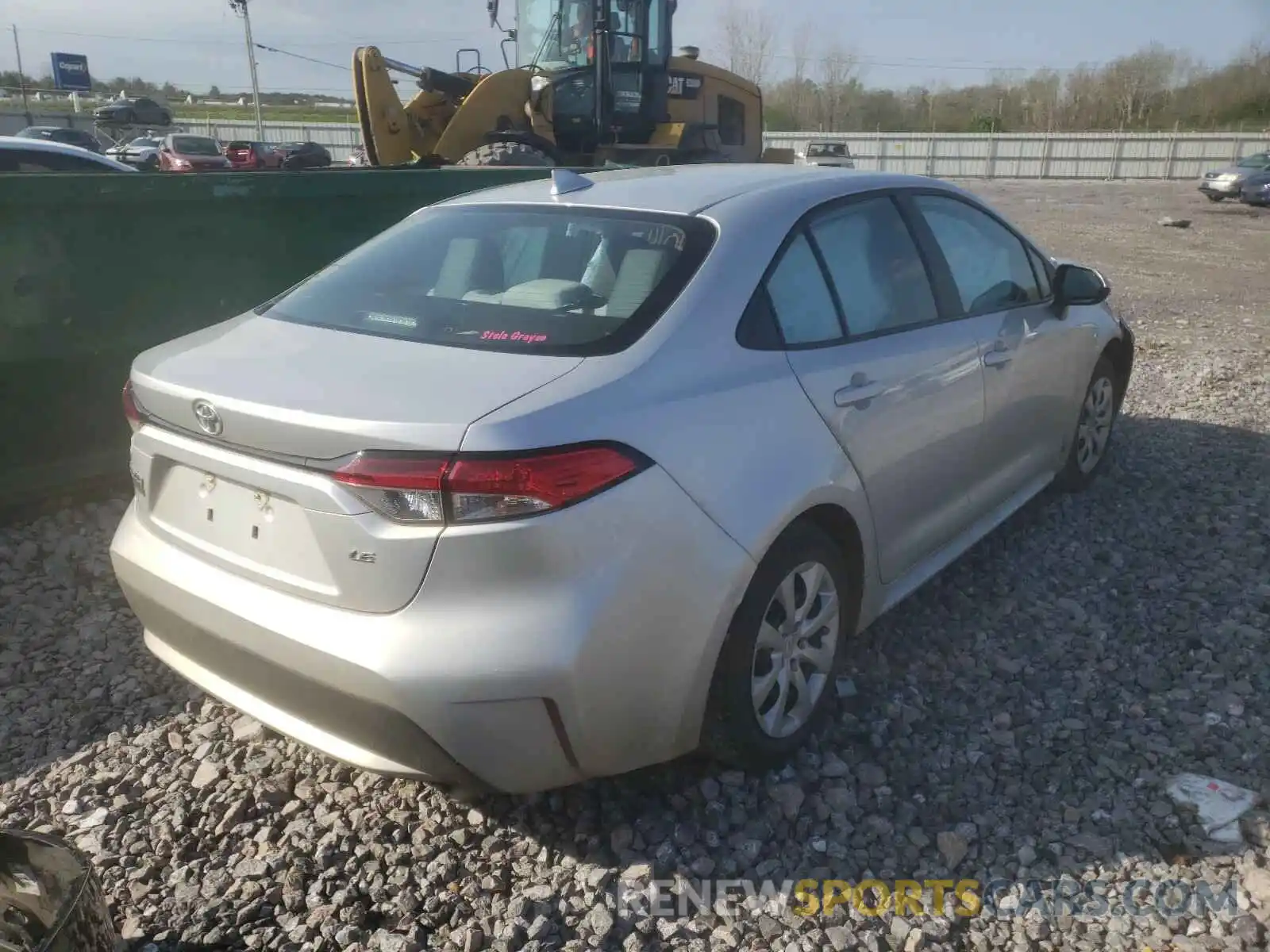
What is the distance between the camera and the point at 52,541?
14.4 ft

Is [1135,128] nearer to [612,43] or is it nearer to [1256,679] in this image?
[612,43]

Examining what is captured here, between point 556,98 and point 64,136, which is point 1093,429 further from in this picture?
point 64,136

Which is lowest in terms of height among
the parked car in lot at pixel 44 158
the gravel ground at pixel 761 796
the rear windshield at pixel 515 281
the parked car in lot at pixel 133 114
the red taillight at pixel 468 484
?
the gravel ground at pixel 761 796

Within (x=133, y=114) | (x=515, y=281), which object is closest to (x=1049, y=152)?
(x=133, y=114)

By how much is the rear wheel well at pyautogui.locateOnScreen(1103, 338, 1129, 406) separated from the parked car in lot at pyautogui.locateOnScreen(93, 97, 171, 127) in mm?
40946

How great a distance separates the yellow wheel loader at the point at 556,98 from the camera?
11258 millimetres

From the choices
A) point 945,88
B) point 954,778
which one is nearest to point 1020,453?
point 954,778

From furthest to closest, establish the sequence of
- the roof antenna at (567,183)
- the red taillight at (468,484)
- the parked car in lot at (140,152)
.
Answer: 1. the parked car in lot at (140,152)
2. the roof antenna at (567,183)
3. the red taillight at (468,484)

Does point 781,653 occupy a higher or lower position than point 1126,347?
lower

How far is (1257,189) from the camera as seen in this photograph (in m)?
27.8

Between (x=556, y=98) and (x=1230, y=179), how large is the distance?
24311 millimetres

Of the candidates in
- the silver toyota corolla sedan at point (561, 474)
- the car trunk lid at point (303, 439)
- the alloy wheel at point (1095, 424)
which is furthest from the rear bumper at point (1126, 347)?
the car trunk lid at point (303, 439)

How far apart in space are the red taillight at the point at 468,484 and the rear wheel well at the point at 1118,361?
12.5 ft

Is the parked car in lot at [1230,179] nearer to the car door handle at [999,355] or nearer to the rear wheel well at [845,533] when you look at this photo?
the car door handle at [999,355]
